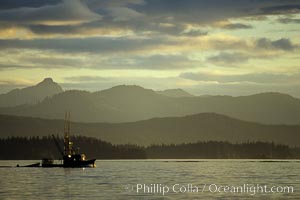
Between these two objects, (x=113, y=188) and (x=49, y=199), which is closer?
(x=49, y=199)

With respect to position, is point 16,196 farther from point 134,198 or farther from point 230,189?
point 230,189

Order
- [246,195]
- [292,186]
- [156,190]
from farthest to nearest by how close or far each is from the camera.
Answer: [292,186] < [156,190] < [246,195]

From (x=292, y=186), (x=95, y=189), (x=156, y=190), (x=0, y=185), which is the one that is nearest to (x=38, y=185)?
(x=0, y=185)

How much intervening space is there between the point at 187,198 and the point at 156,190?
796 inches

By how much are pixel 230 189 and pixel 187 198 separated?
81.6 ft

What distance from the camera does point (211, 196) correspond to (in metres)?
122

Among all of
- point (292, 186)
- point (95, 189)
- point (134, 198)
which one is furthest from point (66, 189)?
point (292, 186)

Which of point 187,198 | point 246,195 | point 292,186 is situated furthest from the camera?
point 292,186

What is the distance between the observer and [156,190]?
137 metres

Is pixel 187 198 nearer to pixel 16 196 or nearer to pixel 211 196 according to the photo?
pixel 211 196

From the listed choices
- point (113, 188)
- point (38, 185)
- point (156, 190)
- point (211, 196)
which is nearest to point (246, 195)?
point (211, 196)

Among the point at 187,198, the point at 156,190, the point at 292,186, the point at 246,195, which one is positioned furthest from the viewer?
the point at 292,186

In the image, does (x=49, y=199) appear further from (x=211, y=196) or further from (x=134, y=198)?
(x=211, y=196)

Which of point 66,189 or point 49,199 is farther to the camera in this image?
point 66,189
